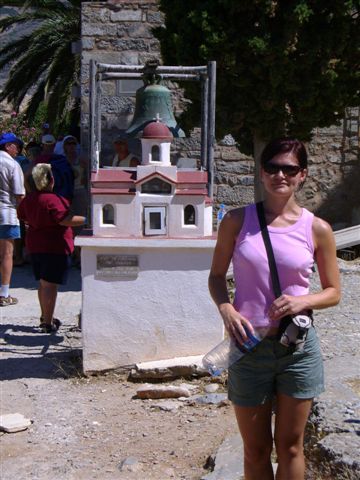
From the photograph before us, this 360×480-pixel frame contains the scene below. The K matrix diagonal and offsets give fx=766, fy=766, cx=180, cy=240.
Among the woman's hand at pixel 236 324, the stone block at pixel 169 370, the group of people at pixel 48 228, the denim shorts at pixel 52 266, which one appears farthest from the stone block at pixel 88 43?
the woman's hand at pixel 236 324

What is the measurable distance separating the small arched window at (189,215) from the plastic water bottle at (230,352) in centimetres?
Answer: 226

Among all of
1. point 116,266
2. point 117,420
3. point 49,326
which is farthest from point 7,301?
point 117,420

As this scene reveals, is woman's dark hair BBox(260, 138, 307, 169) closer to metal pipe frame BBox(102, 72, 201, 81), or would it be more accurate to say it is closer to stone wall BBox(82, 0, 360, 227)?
metal pipe frame BBox(102, 72, 201, 81)

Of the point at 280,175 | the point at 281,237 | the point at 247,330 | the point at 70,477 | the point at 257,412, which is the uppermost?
the point at 280,175

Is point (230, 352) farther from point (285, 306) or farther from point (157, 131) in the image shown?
point (157, 131)

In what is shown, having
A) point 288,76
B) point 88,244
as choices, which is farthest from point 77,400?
point 288,76

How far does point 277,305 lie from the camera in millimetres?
2779

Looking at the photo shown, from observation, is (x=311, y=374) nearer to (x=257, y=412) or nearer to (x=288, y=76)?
(x=257, y=412)

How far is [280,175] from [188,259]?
2323mm

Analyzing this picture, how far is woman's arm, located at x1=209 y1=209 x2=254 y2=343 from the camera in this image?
9.25 feet

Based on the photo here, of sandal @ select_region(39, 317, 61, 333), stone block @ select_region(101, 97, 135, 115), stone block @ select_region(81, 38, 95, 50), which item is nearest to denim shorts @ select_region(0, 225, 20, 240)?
sandal @ select_region(39, 317, 61, 333)

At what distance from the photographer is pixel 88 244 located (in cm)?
508

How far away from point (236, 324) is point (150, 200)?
7.86ft

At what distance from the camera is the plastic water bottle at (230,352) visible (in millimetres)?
2820
